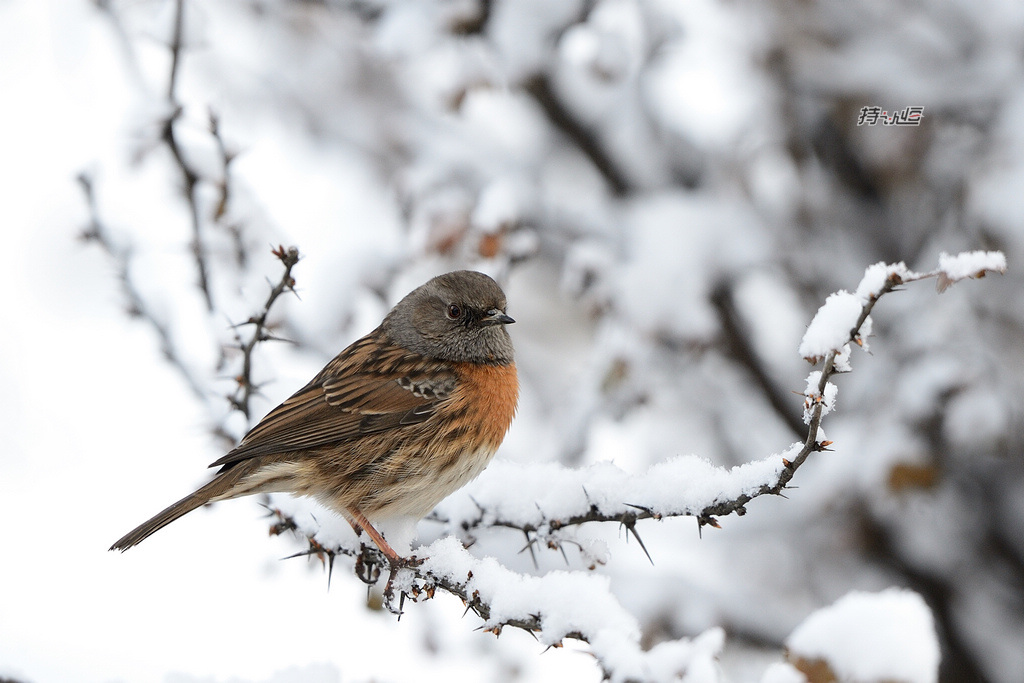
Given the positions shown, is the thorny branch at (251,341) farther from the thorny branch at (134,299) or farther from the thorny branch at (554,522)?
the thorny branch at (554,522)

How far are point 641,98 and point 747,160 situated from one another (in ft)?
3.39

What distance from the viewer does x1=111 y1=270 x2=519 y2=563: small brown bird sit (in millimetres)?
4125

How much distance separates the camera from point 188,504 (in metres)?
3.93

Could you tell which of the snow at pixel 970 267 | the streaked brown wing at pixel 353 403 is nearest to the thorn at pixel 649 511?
the snow at pixel 970 267

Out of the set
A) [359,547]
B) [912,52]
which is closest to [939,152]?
[912,52]

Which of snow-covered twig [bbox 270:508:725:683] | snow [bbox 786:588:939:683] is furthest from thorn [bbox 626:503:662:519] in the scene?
snow [bbox 786:588:939:683]

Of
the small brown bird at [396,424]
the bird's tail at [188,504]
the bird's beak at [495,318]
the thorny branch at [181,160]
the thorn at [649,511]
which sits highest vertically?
the thorny branch at [181,160]

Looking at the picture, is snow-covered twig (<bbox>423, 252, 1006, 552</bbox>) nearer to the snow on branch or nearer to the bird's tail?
the snow on branch

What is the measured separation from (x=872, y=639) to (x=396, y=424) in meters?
2.92

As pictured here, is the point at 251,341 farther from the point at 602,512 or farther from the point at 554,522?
the point at 602,512

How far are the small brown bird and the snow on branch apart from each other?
8.0 inches

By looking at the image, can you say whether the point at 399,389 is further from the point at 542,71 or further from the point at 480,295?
the point at 542,71

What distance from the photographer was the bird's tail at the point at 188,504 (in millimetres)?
3760

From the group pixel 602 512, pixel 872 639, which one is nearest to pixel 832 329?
pixel 872 639
